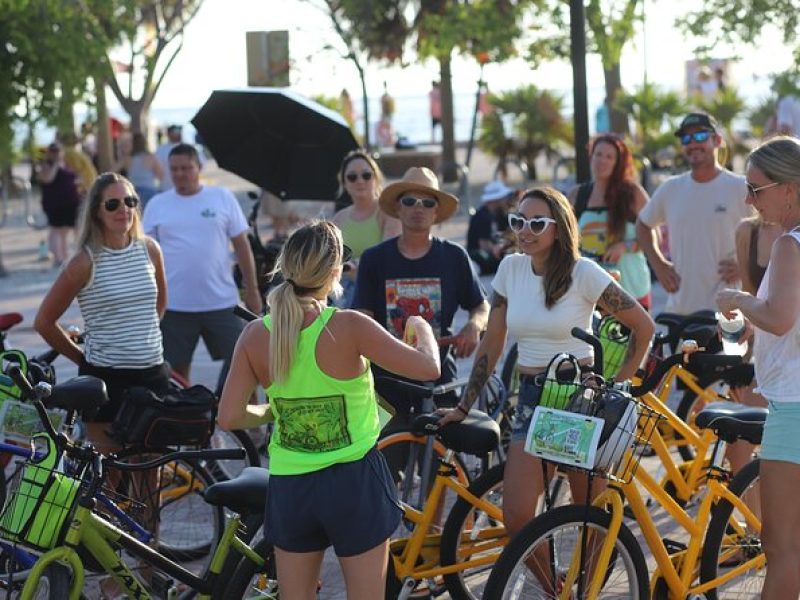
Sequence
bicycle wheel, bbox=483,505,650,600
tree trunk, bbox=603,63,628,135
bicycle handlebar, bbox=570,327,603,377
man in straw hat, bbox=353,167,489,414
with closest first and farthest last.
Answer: bicycle wheel, bbox=483,505,650,600, bicycle handlebar, bbox=570,327,603,377, man in straw hat, bbox=353,167,489,414, tree trunk, bbox=603,63,628,135

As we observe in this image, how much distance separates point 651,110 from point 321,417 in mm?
22813

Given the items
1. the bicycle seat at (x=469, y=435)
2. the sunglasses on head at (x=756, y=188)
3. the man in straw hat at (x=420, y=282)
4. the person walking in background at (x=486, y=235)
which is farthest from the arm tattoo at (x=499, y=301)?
the person walking in background at (x=486, y=235)

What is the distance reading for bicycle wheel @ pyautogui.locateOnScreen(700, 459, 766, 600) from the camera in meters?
5.54

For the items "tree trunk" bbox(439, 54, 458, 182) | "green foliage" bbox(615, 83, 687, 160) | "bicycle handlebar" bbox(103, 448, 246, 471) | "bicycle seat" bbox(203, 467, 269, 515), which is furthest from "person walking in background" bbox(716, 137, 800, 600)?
"tree trunk" bbox(439, 54, 458, 182)

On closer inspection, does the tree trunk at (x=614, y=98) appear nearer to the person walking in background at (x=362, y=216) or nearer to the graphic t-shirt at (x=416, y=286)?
the person walking in background at (x=362, y=216)

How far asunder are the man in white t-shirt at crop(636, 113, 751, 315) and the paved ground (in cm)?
201

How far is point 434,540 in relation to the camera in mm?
5797

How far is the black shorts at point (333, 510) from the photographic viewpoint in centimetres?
458

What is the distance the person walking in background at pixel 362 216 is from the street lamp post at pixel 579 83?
8.31ft

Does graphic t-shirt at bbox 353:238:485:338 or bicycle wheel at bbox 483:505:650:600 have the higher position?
graphic t-shirt at bbox 353:238:485:338

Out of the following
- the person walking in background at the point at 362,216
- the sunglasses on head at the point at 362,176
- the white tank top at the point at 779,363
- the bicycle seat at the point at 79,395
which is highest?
the sunglasses on head at the point at 362,176

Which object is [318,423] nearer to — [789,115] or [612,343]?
[612,343]

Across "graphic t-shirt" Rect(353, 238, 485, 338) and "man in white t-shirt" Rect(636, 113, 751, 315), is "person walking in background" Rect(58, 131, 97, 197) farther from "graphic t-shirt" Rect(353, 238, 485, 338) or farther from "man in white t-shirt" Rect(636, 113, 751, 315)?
"graphic t-shirt" Rect(353, 238, 485, 338)

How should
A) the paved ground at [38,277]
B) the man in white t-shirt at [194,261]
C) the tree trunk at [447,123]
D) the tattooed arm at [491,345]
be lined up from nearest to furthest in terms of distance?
the tattooed arm at [491,345] → the man in white t-shirt at [194,261] → the paved ground at [38,277] → the tree trunk at [447,123]
